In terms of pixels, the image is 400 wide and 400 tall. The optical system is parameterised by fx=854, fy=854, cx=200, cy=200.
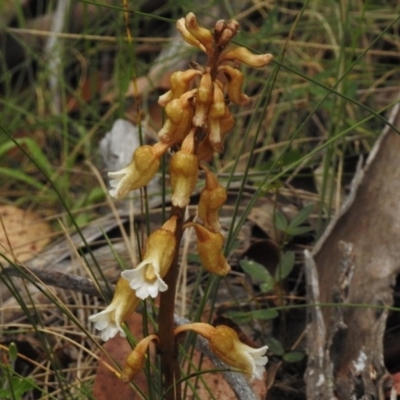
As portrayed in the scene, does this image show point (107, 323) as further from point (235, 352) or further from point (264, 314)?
point (264, 314)

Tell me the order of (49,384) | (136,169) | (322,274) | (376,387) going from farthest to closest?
(322,274), (49,384), (376,387), (136,169)

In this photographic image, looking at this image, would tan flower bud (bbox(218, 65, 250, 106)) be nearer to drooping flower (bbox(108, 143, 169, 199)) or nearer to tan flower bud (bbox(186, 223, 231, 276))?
→ drooping flower (bbox(108, 143, 169, 199))

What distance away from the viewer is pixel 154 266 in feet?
5.22

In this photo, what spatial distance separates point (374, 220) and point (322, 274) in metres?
0.23

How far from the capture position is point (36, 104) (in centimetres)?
404

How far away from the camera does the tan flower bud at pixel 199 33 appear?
1.60 m

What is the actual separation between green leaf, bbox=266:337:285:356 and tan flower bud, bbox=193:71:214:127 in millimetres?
879

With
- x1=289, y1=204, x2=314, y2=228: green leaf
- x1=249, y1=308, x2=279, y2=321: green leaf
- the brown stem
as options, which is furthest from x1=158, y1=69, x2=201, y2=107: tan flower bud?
x1=289, y1=204, x2=314, y2=228: green leaf

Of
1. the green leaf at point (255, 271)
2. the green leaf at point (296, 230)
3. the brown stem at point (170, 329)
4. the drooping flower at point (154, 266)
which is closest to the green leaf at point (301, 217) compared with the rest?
the green leaf at point (296, 230)

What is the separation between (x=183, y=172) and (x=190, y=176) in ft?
0.05

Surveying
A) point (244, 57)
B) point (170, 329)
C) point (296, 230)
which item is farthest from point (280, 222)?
point (244, 57)

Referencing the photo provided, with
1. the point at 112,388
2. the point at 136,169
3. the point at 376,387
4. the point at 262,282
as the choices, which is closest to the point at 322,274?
the point at 262,282

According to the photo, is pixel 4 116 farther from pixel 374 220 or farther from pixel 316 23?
pixel 374 220

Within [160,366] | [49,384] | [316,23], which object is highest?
[316,23]
